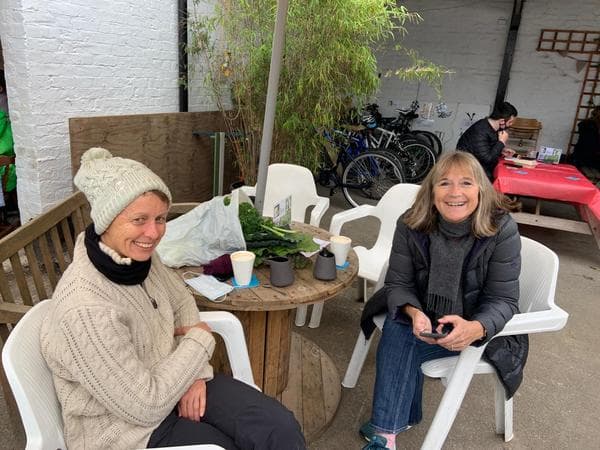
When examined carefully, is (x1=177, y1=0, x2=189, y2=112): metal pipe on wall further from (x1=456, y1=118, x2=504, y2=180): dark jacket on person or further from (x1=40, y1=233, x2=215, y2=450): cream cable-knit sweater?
(x1=40, y1=233, x2=215, y2=450): cream cable-knit sweater

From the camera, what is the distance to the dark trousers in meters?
1.06

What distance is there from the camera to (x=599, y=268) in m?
3.69

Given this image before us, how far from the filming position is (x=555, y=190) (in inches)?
144

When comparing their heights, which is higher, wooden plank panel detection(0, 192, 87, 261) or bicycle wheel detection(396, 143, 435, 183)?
wooden plank panel detection(0, 192, 87, 261)

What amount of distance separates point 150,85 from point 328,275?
103 inches

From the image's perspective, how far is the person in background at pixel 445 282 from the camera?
1473mm

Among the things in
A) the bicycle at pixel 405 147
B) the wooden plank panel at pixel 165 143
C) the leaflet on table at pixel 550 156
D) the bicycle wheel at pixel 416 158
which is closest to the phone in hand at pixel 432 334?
the wooden plank panel at pixel 165 143

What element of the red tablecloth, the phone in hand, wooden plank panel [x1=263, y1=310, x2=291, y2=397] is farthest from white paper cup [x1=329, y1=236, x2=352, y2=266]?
the red tablecloth

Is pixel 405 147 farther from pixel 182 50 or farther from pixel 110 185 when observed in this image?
pixel 110 185

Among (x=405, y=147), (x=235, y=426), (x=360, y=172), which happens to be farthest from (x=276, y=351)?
(x=405, y=147)

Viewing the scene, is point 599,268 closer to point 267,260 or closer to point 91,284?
point 267,260

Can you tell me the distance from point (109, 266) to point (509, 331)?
1.27m

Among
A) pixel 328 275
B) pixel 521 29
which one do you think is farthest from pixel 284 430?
pixel 521 29

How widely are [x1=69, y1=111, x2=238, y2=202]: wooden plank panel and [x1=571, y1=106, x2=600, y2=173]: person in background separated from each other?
5341 millimetres
